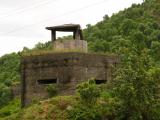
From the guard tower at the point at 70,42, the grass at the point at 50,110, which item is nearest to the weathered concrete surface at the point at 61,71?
the guard tower at the point at 70,42

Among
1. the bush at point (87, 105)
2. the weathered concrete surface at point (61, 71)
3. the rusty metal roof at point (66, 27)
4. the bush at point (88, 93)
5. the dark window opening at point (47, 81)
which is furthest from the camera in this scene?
the rusty metal roof at point (66, 27)

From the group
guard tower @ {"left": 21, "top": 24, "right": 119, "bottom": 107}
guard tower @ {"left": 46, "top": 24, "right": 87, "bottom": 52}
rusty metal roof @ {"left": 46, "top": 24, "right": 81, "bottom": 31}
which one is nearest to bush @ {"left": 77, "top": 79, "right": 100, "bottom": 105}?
guard tower @ {"left": 21, "top": 24, "right": 119, "bottom": 107}

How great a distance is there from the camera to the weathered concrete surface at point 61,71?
99.6 feet

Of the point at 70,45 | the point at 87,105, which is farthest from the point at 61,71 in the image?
the point at 87,105

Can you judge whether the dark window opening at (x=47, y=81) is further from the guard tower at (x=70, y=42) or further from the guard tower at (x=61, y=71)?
the guard tower at (x=70, y=42)

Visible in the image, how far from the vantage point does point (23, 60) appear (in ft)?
103

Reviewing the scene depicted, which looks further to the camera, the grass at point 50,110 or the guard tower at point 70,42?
the guard tower at point 70,42

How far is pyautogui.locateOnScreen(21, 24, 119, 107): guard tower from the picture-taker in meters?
30.3

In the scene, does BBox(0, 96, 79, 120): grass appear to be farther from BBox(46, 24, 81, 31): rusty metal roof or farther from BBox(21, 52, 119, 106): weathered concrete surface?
BBox(46, 24, 81, 31): rusty metal roof

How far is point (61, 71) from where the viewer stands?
30469mm

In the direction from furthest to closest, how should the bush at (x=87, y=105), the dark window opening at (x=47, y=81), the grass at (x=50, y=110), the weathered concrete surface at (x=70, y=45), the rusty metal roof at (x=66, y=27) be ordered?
the rusty metal roof at (x=66, y=27) → the weathered concrete surface at (x=70, y=45) → the dark window opening at (x=47, y=81) → the grass at (x=50, y=110) → the bush at (x=87, y=105)

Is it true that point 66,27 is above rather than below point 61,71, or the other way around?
above

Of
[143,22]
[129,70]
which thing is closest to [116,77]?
[129,70]

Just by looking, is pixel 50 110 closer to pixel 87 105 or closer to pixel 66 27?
pixel 87 105
